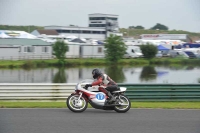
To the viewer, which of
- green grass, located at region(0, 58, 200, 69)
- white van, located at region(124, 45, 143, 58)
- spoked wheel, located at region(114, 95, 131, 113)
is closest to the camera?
spoked wheel, located at region(114, 95, 131, 113)

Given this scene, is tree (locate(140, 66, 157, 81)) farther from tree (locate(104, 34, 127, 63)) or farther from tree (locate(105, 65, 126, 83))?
tree (locate(104, 34, 127, 63))

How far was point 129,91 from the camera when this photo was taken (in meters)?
15.8

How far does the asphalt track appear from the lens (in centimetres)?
975

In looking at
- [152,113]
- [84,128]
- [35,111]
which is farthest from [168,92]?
[84,128]

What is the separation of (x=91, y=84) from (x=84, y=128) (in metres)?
3.05

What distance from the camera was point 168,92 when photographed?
16.1m

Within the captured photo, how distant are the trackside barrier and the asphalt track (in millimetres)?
2318

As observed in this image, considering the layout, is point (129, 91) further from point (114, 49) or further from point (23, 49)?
point (23, 49)

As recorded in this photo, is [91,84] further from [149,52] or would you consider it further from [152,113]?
[149,52]

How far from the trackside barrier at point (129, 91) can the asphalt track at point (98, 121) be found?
91.3 inches

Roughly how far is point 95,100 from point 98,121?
5.80ft

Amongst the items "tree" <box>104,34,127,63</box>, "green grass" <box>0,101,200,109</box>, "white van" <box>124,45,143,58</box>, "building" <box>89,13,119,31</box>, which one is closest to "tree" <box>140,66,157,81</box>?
"tree" <box>104,34,127,63</box>

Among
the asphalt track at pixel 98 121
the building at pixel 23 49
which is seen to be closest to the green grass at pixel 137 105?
the asphalt track at pixel 98 121

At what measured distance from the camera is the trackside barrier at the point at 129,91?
618 inches
